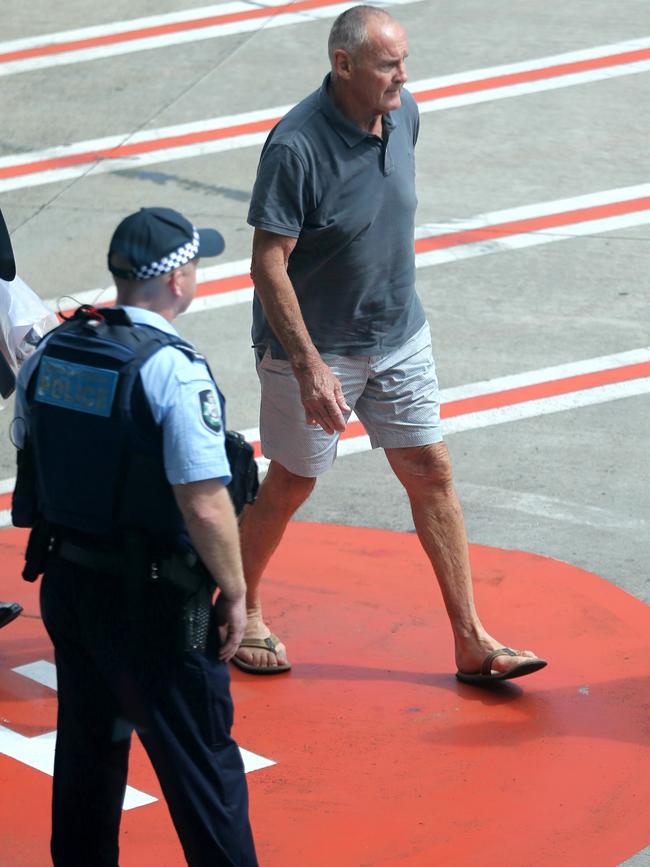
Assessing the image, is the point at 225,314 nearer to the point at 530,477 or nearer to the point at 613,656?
the point at 530,477

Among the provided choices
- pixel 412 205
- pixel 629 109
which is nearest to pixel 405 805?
pixel 412 205

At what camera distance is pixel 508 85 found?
11.2 meters

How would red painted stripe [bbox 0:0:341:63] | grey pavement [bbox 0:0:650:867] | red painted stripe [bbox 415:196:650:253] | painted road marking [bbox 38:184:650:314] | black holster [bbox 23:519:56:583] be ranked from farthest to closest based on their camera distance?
1. red painted stripe [bbox 0:0:341:63]
2. red painted stripe [bbox 415:196:650:253]
3. painted road marking [bbox 38:184:650:314]
4. grey pavement [bbox 0:0:650:867]
5. black holster [bbox 23:519:56:583]

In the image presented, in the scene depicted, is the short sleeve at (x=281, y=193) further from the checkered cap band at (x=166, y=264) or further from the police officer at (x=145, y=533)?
the checkered cap band at (x=166, y=264)

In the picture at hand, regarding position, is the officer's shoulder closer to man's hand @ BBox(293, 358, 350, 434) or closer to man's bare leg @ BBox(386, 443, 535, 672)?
man's hand @ BBox(293, 358, 350, 434)

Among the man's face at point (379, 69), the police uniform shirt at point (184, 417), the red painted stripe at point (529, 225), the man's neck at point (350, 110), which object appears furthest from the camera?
the red painted stripe at point (529, 225)

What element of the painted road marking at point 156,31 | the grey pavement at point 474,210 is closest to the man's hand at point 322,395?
the grey pavement at point 474,210

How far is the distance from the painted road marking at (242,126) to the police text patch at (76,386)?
24.3 feet

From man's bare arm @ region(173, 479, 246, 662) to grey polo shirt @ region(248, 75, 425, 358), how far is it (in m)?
1.48

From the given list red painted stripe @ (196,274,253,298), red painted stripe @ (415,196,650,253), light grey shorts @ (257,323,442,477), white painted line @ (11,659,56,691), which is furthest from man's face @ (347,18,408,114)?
red painted stripe @ (415,196,650,253)

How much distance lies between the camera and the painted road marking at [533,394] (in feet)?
23.6

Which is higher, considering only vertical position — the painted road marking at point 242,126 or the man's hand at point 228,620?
the man's hand at point 228,620

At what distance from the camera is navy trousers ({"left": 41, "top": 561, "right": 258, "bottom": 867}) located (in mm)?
3428

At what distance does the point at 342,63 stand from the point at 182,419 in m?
1.83
